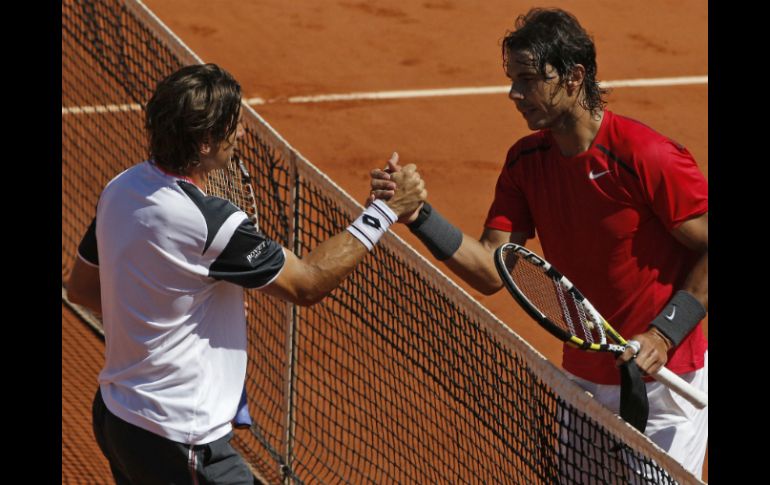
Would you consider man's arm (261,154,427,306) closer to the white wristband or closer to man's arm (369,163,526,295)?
the white wristband

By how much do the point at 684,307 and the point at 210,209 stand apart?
1.57 meters

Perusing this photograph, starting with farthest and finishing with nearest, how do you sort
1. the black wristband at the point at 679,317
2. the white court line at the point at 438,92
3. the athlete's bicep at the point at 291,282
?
1. the white court line at the point at 438,92
2. the black wristband at the point at 679,317
3. the athlete's bicep at the point at 291,282

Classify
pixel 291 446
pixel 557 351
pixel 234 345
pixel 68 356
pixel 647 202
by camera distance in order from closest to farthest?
pixel 234 345 < pixel 647 202 < pixel 291 446 < pixel 68 356 < pixel 557 351

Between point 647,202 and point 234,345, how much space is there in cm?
146

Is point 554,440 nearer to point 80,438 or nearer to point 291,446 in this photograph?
point 291,446

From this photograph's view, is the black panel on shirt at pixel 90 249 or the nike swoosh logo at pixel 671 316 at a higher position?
the nike swoosh logo at pixel 671 316

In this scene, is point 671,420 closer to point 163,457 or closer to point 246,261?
point 246,261

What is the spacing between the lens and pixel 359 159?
9.21m

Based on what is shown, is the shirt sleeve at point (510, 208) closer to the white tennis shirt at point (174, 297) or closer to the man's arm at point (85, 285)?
the white tennis shirt at point (174, 297)

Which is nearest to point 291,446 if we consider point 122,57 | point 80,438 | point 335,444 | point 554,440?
point 335,444

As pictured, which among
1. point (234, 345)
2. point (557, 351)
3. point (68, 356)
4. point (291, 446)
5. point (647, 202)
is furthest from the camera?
point (557, 351)

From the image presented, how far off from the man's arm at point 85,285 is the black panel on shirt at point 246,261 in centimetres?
57

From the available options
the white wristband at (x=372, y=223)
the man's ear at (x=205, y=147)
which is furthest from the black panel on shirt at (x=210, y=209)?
the white wristband at (x=372, y=223)

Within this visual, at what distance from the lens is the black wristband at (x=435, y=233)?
3973 mm
